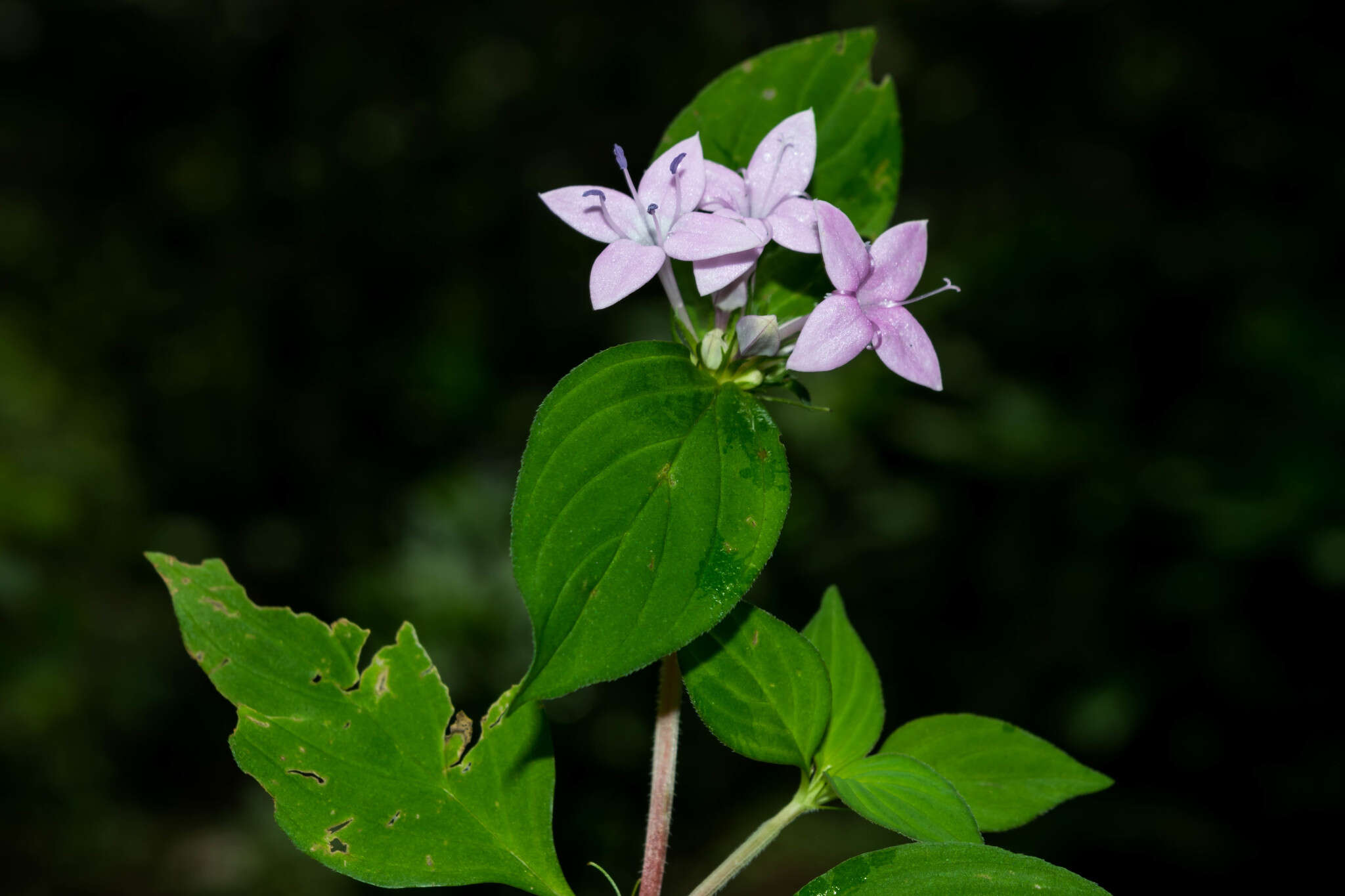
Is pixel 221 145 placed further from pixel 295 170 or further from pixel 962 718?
pixel 962 718

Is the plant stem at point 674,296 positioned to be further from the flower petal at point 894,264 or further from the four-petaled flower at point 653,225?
the flower petal at point 894,264

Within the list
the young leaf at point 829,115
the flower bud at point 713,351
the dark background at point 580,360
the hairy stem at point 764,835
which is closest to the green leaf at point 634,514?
the flower bud at point 713,351

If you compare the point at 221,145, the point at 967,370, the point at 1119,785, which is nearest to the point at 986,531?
the point at 967,370

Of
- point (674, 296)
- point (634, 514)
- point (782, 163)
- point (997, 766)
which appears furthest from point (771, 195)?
point (997, 766)

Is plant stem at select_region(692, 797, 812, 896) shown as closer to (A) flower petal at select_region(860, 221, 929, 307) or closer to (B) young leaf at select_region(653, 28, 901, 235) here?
(A) flower petal at select_region(860, 221, 929, 307)

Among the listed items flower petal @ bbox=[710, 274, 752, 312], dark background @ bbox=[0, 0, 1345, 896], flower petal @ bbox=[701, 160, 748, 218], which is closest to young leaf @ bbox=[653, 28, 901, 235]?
flower petal @ bbox=[701, 160, 748, 218]
